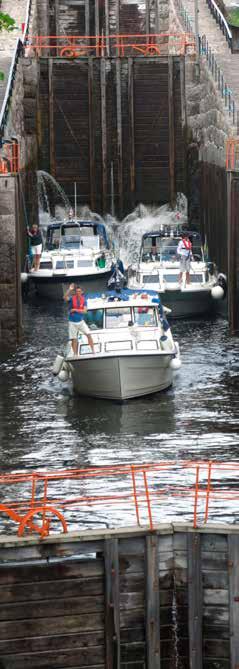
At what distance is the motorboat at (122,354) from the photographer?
29.4 metres

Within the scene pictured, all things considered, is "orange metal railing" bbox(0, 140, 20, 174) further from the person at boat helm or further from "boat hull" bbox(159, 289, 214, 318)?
the person at boat helm

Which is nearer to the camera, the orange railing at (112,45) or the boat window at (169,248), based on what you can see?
the boat window at (169,248)

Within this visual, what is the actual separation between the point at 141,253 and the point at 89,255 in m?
1.99

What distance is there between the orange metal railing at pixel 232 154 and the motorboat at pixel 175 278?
→ 11.0ft

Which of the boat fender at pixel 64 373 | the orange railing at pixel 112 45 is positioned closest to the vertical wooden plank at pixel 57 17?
the orange railing at pixel 112 45

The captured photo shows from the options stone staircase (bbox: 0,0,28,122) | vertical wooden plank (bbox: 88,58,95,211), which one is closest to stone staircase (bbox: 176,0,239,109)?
vertical wooden plank (bbox: 88,58,95,211)

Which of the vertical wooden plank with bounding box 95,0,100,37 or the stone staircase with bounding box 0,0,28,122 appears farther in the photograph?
the vertical wooden plank with bounding box 95,0,100,37

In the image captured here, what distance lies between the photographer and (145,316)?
31469 millimetres

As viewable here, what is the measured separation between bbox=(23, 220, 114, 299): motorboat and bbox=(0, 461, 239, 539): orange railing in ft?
68.9

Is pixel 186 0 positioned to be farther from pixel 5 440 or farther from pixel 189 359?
pixel 5 440

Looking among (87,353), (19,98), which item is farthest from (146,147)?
(87,353)

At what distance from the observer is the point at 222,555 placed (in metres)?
17.1

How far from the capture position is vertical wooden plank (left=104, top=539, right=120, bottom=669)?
1697 cm

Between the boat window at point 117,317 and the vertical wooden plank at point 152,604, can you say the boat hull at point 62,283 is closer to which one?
the boat window at point 117,317
